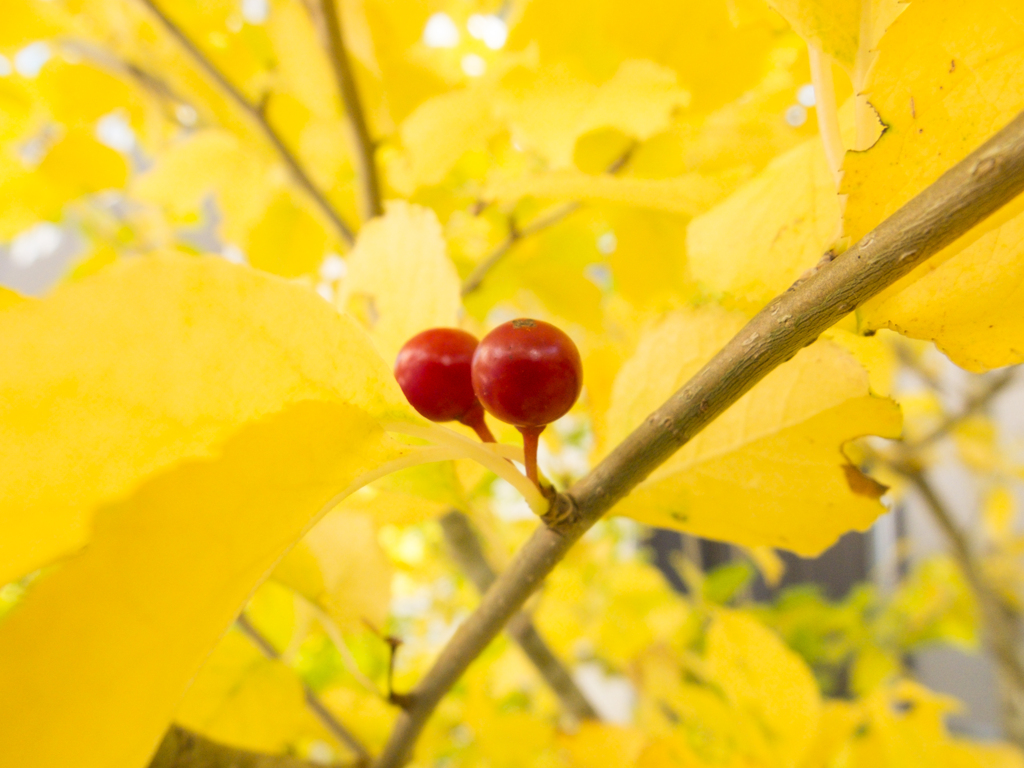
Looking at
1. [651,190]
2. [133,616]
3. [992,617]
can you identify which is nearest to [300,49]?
[651,190]

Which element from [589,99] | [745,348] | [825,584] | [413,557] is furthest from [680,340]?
[825,584]

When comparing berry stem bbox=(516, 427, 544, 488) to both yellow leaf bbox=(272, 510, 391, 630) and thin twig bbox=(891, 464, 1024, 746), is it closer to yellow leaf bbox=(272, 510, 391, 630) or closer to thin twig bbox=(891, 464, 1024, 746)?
yellow leaf bbox=(272, 510, 391, 630)

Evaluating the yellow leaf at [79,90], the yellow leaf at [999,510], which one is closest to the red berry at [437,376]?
the yellow leaf at [79,90]

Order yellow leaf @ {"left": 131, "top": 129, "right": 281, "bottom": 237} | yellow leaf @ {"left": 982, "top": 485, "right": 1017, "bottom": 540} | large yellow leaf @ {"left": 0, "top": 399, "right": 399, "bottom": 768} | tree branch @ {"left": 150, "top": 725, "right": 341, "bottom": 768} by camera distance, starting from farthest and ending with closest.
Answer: yellow leaf @ {"left": 982, "top": 485, "right": 1017, "bottom": 540} → yellow leaf @ {"left": 131, "top": 129, "right": 281, "bottom": 237} → tree branch @ {"left": 150, "top": 725, "right": 341, "bottom": 768} → large yellow leaf @ {"left": 0, "top": 399, "right": 399, "bottom": 768}

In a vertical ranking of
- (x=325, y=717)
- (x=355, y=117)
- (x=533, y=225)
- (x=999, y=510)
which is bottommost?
(x=999, y=510)

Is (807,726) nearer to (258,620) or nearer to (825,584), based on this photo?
(258,620)

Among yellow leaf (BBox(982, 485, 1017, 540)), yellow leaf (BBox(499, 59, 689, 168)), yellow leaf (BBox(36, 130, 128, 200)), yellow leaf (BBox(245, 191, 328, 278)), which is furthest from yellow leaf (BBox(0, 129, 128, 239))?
yellow leaf (BBox(982, 485, 1017, 540))

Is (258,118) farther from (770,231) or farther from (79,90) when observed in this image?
(770,231)

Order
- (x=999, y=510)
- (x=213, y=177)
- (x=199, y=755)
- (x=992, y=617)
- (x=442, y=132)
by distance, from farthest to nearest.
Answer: (x=999, y=510)
(x=992, y=617)
(x=213, y=177)
(x=442, y=132)
(x=199, y=755)
